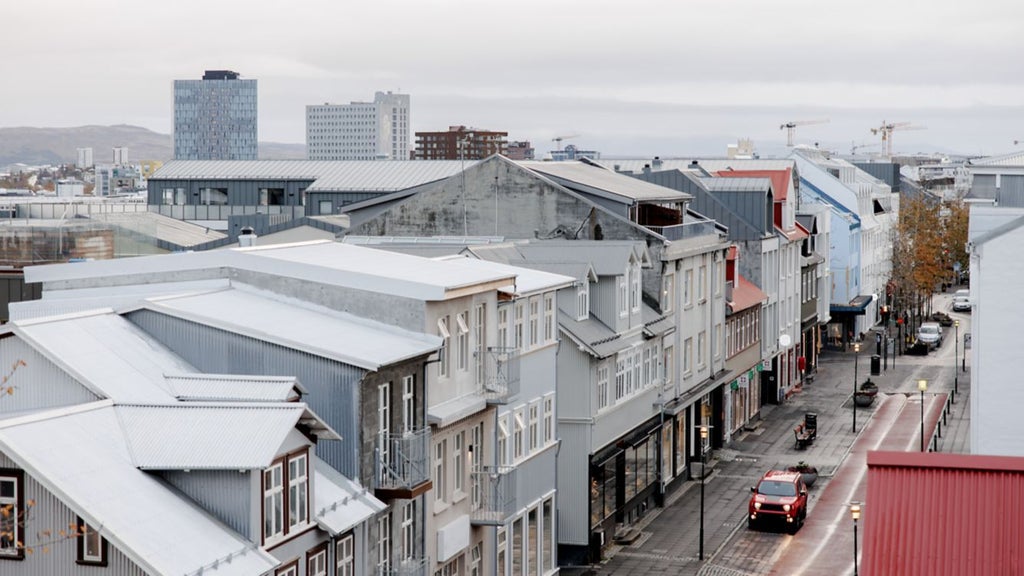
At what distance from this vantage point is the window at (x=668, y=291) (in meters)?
59.8

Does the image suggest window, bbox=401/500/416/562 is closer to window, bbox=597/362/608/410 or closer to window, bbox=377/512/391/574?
Answer: window, bbox=377/512/391/574

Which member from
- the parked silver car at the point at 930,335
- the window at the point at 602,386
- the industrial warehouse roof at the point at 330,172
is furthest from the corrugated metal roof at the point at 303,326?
the parked silver car at the point at 930,335

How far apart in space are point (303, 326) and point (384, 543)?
4.86 meters

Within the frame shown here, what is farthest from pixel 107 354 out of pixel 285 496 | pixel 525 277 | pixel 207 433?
pixel 525 277

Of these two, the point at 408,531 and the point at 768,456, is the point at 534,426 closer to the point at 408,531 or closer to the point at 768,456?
the point at 408,531

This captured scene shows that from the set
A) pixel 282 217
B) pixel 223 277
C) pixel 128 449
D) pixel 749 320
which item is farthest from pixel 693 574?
pixel 282 217

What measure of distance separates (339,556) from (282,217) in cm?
6776

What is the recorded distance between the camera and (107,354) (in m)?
29.6

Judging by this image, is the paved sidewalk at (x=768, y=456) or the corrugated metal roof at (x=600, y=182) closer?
the paved sidewalk at (x=768, y=456)

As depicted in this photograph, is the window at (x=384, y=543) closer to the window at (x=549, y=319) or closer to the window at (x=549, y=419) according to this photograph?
the window at (x=549, y=419)

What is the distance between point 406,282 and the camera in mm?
34375

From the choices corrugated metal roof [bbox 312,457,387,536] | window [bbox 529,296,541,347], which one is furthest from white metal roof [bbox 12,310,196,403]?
window [bbox 529,296,541,347]

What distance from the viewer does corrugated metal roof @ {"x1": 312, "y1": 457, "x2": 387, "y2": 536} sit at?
1134 inches

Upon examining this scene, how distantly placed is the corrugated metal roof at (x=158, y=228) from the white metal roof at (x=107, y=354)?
39542 millimetres
